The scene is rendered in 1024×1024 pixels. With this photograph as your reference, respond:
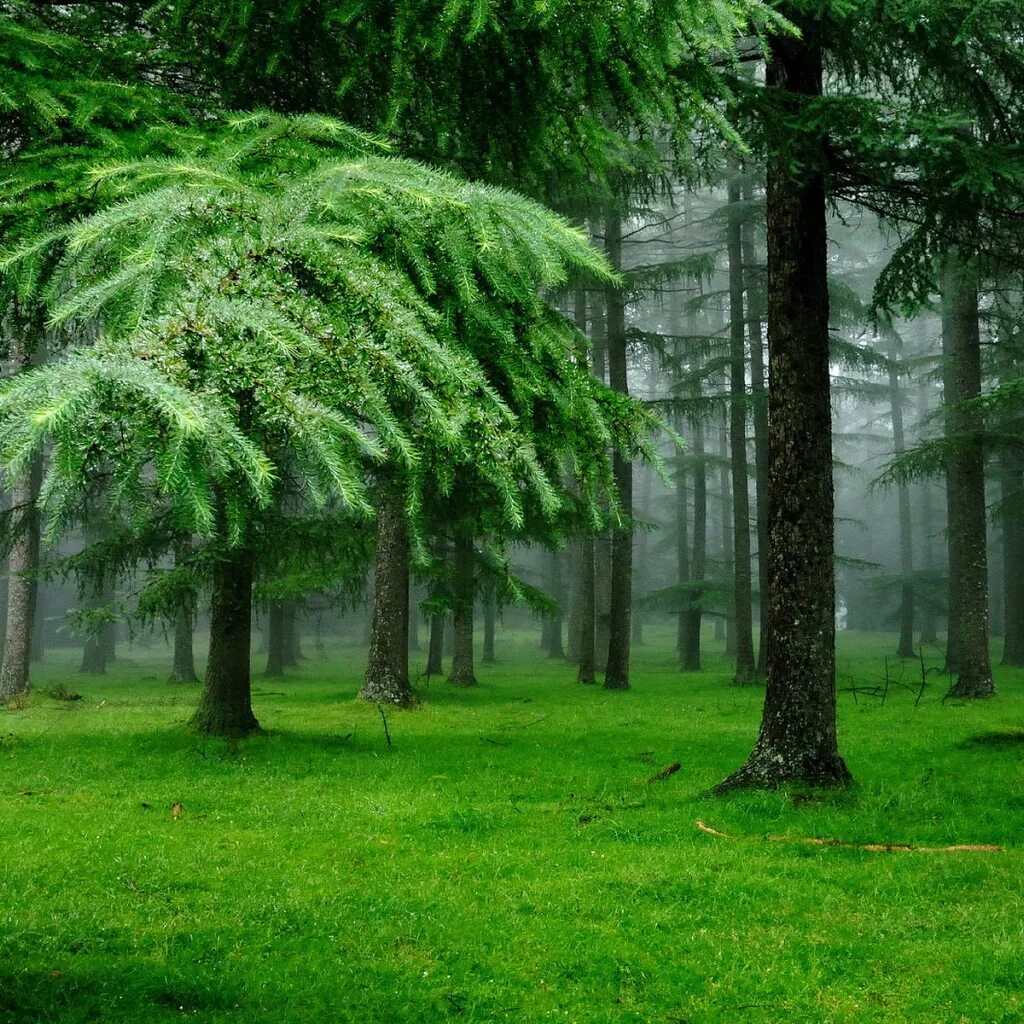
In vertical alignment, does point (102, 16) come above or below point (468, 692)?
above

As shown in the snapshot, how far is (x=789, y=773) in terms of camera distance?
843 centimetres

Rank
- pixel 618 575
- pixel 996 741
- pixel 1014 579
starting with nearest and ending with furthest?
pixel 996 741 < pixel 618 575 < pixel 1014 579

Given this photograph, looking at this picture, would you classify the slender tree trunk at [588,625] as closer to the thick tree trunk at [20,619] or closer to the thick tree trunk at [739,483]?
the thick tree trunk at [739,483]

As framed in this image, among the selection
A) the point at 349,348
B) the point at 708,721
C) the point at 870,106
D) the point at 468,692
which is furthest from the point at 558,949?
the point at 468,692

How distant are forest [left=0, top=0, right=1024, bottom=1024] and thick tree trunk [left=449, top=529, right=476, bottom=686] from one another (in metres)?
2.58

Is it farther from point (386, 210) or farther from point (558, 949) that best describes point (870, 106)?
point (558, 949)

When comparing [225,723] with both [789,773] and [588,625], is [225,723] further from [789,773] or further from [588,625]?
[588,625]

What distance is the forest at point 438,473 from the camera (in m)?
2.48

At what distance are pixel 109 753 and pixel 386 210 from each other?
35.2ft

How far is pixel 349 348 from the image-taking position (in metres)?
2.47

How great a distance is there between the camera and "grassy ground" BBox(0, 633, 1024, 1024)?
4.95 meters

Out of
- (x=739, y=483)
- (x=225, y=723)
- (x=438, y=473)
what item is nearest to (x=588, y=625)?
(x=739, y=483)

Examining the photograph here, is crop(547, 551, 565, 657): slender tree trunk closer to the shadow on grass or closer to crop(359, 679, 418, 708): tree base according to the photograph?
crop(359, 679, 418, 708): tree base

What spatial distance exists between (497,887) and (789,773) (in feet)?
10.3
